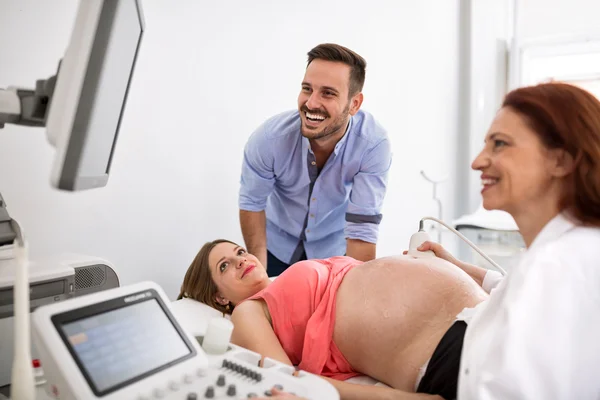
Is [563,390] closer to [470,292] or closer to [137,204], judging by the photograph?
[470,292]

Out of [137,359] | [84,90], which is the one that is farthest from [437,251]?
[84,90]

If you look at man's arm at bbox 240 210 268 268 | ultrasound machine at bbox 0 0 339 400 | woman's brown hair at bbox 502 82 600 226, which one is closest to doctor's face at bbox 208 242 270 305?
man's arm at bbox 240 210 268 268

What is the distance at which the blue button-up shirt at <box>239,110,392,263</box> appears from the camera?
2.17 metres

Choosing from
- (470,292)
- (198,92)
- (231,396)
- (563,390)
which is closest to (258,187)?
(198,92)

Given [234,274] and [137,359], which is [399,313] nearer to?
[234,274]

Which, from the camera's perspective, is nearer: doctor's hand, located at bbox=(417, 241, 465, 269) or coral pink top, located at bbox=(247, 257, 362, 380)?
coral pink top, located at bbox=(247, 257, 362, 380)

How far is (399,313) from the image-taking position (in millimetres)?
1356

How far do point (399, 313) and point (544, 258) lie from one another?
0.50 metres

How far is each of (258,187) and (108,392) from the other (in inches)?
54.5

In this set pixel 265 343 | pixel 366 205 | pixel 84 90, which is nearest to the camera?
pixel 84 90

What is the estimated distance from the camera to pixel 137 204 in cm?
200

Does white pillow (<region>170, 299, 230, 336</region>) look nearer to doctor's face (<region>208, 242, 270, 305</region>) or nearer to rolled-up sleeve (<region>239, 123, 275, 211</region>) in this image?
doctor's face (<region>208, 242, 270, 305</region>)

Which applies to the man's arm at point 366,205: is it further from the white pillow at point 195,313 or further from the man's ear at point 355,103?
the white pillow at point 195,313

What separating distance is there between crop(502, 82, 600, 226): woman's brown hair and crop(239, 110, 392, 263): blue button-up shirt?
1.17 m
